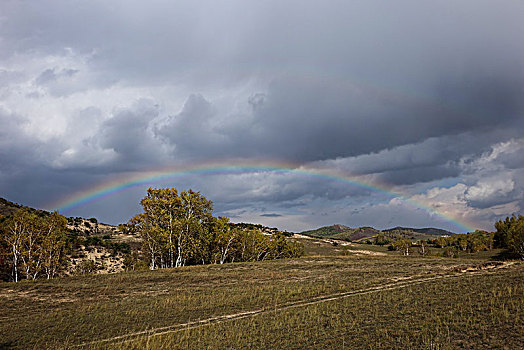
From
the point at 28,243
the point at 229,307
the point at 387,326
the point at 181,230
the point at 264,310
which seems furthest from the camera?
the point at 181,230

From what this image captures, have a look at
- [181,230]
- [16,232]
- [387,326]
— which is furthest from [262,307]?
[16,232]

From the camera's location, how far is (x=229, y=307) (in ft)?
87.0

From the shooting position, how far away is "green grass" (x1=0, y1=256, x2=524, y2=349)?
18.0m

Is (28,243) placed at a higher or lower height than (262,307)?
higher

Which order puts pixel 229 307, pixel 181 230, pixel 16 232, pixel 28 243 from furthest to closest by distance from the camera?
pixel 181 230 < pixel 28 243 < pixel 16 232 < pixel 229 307

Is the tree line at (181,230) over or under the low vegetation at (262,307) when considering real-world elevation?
over

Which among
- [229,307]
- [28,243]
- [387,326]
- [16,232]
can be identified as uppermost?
[16,232]

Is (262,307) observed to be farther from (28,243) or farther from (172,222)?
(28,243)

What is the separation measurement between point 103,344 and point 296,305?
13.3 meters

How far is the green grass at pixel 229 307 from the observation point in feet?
59.2

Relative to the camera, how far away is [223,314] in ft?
79.5

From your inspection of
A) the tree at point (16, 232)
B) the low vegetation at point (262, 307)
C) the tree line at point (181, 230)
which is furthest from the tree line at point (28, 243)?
the tree line at point (181, 230)

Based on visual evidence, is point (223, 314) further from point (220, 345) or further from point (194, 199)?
point (194, 199)

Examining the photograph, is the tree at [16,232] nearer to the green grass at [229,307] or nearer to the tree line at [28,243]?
the tree line at [28,243]
